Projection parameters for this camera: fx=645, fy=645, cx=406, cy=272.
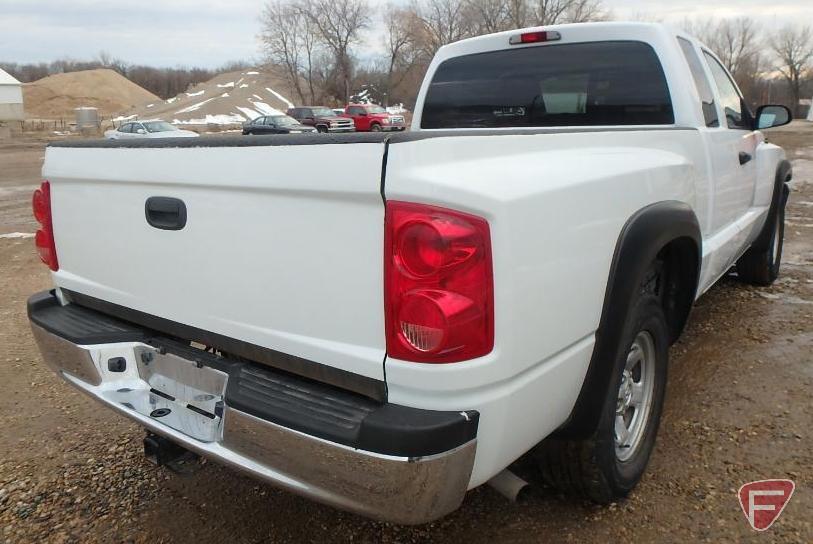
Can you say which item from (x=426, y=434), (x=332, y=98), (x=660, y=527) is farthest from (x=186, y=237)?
(x=332, y=98)

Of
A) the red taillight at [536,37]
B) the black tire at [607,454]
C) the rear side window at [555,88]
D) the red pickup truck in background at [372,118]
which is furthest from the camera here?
the red pickup truck in background at [372,118]

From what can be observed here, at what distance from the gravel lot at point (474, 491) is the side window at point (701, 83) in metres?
1.47

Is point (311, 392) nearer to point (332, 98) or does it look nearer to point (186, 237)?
point (186, 237)

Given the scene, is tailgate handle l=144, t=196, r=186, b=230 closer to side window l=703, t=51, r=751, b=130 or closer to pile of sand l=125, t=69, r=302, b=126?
side window l=703, t=51, r=751, b=130

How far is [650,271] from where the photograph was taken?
8.68 feet

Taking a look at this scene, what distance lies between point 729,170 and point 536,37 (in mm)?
1329

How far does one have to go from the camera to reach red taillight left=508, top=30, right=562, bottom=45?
3736 mm

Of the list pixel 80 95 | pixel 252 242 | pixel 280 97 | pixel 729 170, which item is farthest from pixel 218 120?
pixel 252 242

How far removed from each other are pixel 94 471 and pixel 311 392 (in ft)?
5.58

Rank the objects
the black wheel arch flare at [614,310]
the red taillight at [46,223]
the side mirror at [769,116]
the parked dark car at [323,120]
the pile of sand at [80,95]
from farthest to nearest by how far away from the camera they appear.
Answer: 1. the pile of sand at [80,95]
2. the parked dark car at [323,120]
3. the side mirror at [769,116]
4. the red taillight at [46,223]
5. the black wheel arch flare at [614,310]

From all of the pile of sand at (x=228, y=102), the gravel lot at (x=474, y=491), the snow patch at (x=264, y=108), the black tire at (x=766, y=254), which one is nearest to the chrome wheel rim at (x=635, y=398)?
the gravel lot at (x=474, y=491)

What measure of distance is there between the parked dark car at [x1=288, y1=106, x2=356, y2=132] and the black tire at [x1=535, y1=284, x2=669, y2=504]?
32185 mm

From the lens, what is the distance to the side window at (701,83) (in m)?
3.54

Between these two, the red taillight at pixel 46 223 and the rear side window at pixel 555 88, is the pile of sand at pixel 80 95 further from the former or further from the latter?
the red taillight at pixel 46 223
